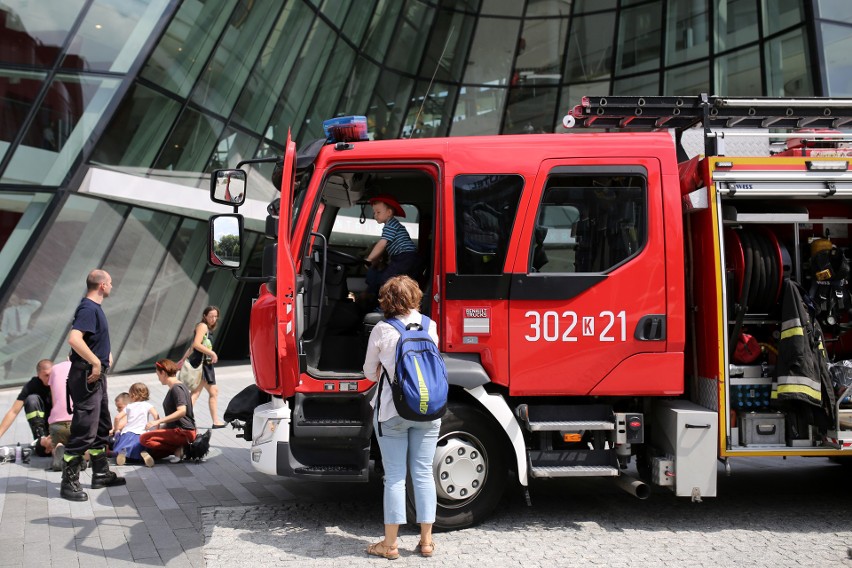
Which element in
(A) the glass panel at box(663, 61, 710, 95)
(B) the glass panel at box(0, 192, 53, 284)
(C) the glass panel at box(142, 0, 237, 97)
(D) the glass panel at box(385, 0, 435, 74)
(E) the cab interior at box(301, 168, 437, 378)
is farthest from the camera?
(D) the glass panel at box(385, 0, 435, 74)

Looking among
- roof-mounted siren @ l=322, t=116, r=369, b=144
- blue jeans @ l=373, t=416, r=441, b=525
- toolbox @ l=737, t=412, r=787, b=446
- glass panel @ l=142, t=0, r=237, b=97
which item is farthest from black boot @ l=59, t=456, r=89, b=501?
glass panel @ l=142, t=0, r=237, b=97

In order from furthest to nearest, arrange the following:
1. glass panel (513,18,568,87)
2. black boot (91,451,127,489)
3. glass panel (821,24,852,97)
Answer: glass panel (513,18,568,87)
glass panel (821,24,852,97)
black boot (91,451,127,489)

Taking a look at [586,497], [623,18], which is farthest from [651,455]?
[623,18]

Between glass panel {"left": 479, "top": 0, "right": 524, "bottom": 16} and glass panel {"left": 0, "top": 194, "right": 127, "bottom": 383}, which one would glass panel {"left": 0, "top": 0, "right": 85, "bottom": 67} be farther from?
glass panel {"left": 479, "top": 0, "right": 524, "bottom": 16}

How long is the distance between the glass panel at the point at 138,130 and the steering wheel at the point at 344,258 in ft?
32.8

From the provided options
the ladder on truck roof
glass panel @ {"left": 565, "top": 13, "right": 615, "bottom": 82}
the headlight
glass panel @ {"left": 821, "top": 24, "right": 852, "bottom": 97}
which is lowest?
the headlight

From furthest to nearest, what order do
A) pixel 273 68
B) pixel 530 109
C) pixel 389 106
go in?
pixel 530 109 → pixel 389 106 → pixel 273 68

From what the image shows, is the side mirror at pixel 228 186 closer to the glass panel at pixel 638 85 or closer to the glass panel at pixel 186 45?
the glass panel at pixel 186 45

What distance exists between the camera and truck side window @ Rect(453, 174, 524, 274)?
18.6ft

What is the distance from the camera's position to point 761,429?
5.71m

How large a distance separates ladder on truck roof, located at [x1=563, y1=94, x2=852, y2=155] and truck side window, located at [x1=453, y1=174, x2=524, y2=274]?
32.6 inches

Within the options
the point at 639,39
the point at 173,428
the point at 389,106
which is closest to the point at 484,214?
the point at 173,428

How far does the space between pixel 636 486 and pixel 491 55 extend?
20480 millimetres

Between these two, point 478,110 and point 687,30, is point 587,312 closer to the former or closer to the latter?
point 687,30
